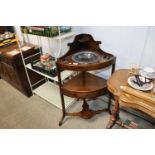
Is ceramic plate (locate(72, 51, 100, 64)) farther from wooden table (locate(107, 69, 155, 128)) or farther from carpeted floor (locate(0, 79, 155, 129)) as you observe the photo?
carpeted floor (locate(0, 79, 155, 129))

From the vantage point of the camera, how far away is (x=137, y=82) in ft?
3.64

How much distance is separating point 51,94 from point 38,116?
387mm

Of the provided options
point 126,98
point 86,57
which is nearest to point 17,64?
point 86,57

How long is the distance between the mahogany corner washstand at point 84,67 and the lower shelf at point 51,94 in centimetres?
29

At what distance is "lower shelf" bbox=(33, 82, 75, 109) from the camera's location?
6.34 feet

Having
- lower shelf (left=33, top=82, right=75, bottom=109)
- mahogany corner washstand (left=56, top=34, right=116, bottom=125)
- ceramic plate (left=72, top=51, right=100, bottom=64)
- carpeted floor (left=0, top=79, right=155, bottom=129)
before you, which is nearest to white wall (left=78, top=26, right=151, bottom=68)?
mahogany corner washstand (left=56, top=34, right=116, bottom=125)

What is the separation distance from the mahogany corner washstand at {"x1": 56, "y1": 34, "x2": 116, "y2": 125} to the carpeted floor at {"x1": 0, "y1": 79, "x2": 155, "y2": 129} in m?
0.11

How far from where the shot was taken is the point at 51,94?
2.09 metres

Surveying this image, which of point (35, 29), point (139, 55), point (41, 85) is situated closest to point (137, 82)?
point (139, 55)

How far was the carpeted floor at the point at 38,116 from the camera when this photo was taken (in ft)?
5.47

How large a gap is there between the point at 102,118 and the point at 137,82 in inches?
31.8

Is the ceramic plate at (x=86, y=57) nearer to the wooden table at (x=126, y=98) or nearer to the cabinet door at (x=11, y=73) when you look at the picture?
the wooden table at (x=126, y=98)

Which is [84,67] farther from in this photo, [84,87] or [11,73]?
[11,73]

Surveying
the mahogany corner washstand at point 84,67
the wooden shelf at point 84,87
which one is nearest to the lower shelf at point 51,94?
the mahogany corner washstand at point 84,67
